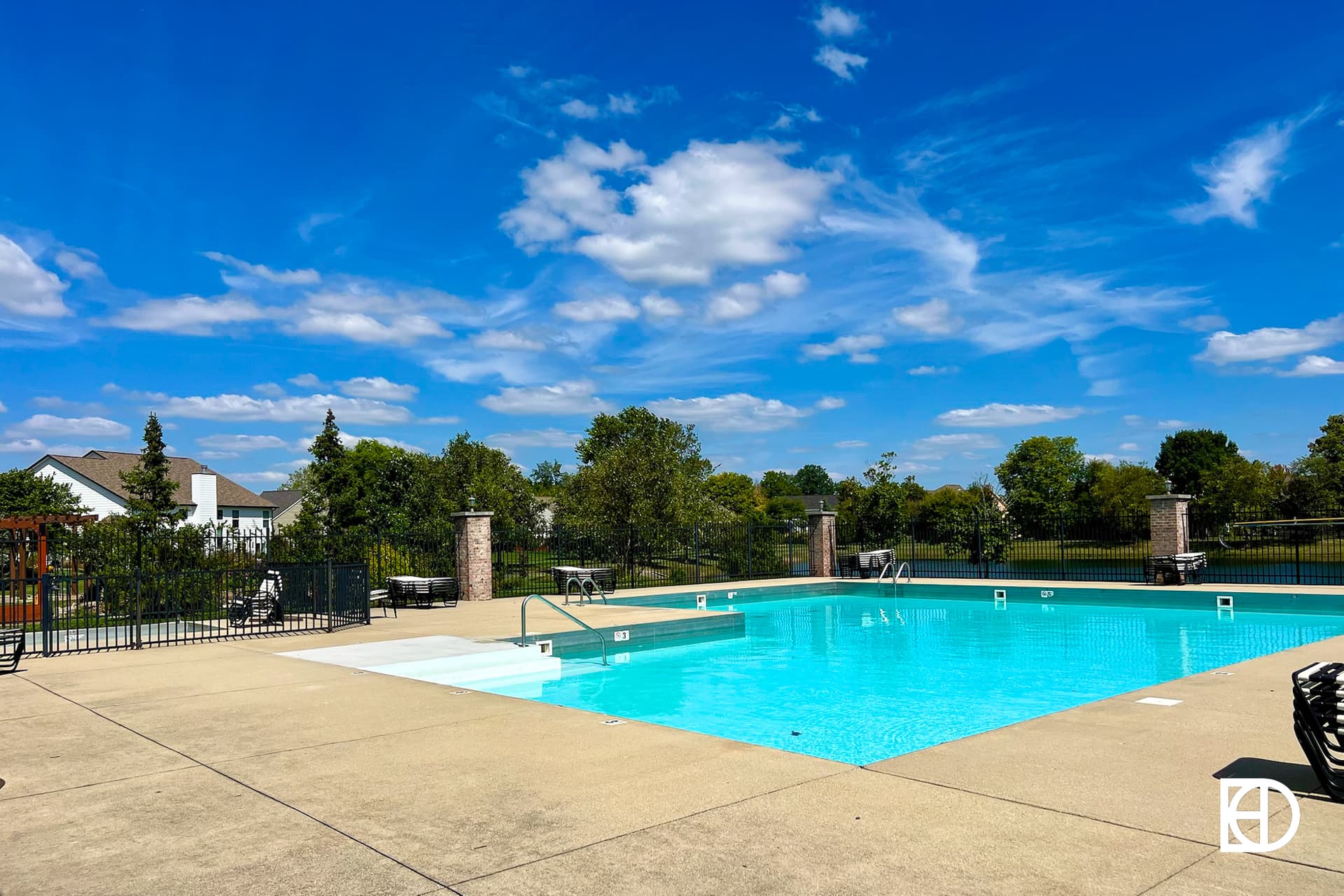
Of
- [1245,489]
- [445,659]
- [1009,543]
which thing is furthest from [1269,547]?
[445,659]

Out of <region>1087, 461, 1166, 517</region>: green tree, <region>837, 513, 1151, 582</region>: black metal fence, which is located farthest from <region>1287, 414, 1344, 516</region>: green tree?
<region>837, 513, 1151, 582</region>: black metal fence

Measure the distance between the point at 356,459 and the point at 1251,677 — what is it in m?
58.7

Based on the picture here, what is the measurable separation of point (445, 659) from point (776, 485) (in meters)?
108

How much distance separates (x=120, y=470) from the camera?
53.6 metres

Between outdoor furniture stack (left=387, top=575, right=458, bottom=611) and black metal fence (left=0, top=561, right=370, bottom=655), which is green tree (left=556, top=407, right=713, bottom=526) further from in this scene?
black metal fence (left=0, top=561, right=370, bottom=655)

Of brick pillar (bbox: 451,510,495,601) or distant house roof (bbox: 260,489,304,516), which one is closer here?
brick pillar (bbox: 451,510,495,601)

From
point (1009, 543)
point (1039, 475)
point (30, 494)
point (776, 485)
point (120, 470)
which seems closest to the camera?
point (1009, 543)

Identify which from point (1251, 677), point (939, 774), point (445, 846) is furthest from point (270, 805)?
point (1251, 677)

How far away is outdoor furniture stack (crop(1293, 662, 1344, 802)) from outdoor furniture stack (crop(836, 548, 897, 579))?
2001 centimetres

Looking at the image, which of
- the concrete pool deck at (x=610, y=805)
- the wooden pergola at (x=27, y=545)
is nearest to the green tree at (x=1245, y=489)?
the concrete pool deck at (x=610, y=805)

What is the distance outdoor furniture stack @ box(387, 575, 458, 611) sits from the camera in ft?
63.2

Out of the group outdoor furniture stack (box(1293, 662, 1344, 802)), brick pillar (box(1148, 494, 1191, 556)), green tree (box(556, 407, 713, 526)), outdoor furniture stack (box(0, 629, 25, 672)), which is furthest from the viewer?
green tree (box(556, 407, 713, 526))

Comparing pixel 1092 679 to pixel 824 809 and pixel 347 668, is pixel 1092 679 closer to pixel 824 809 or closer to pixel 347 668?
pixel 824 809

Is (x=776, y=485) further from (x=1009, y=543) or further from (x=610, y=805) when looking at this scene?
(x=610, y=805)
